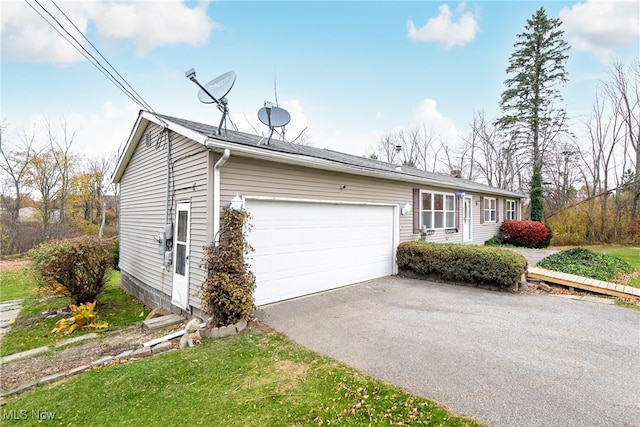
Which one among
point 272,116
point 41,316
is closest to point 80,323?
point 41,316

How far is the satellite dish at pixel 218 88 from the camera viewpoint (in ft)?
18.0

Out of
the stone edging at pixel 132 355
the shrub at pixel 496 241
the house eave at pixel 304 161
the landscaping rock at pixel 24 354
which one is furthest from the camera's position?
the shrub at pixel 496 241

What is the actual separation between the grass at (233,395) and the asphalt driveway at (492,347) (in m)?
0.32

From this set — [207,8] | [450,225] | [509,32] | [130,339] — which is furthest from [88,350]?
[509,32]

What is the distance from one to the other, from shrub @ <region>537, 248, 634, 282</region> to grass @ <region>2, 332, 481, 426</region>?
7161 mm

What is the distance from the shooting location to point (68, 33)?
5520mm

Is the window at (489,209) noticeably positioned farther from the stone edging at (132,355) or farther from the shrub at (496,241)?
the stone edging at (132,355)

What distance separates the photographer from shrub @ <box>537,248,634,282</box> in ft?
24.1

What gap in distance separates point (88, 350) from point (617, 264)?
12.2 m

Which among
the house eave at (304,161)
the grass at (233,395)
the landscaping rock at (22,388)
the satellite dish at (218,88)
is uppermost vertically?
the satellite dish at (218,88)

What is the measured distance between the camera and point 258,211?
558 centimetres

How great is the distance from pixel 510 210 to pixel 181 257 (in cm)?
1741

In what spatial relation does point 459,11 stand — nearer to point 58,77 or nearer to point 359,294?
point 359,294

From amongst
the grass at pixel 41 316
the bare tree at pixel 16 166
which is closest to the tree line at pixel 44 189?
the bare tree at pixel 16 166
